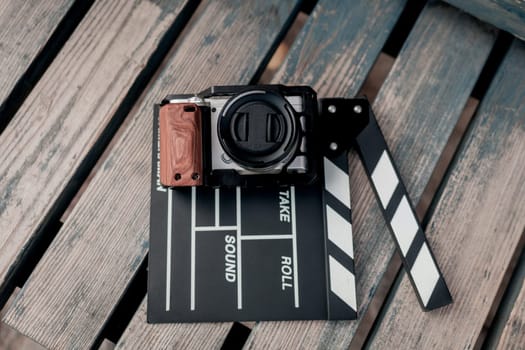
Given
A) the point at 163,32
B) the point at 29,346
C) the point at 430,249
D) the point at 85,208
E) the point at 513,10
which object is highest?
the point at 513,10

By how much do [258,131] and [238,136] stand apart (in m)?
0.03

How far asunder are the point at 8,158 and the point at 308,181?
59 centimetres

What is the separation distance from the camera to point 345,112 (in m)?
0.87

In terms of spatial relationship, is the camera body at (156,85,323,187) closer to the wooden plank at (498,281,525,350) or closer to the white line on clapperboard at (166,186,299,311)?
the white line on clapperboard at (166,186,299,311)

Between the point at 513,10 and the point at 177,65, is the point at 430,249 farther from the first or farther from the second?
the point at 177,65

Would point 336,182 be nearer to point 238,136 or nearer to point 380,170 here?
point 380,170

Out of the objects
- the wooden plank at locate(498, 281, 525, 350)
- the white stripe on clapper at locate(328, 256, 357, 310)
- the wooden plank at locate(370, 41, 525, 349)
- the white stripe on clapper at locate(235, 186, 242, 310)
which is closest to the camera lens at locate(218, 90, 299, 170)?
the white stripe on clapper at locate(235, 186, 242, 310)

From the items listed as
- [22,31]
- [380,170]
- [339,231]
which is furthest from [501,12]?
[22,31]

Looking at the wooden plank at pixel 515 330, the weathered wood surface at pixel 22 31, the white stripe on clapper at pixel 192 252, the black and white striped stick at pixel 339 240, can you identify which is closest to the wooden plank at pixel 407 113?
the black and white striped stick at pixel 339 240

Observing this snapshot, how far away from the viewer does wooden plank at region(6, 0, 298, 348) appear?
85 centimetres

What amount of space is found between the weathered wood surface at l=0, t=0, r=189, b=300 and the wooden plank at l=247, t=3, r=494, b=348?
33cm

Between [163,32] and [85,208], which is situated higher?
[163,32]

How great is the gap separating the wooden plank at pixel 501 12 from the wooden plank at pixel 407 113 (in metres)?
0.04

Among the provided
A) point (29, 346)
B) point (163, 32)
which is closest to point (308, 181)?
point (163, 32)
